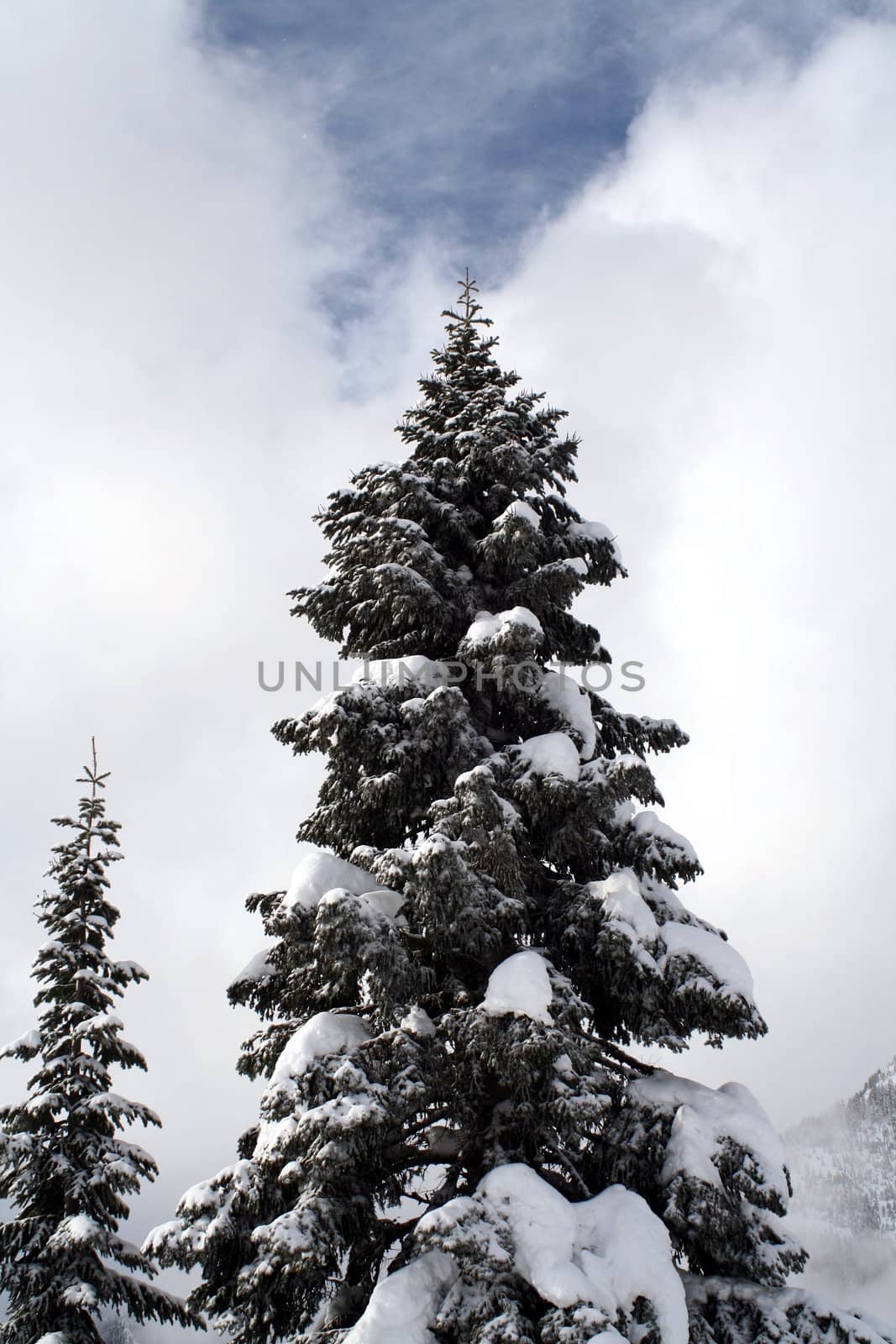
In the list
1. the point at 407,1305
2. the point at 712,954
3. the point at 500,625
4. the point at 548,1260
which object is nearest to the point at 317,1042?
the point at 407,1305

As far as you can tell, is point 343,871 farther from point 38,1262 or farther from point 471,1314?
point 38,1262

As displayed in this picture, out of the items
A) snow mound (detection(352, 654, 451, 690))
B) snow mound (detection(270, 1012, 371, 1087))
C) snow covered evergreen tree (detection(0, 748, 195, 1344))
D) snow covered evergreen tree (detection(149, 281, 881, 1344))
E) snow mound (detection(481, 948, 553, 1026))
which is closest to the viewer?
snow covered evergreen tree (detection(149, 281, 881, 1344))

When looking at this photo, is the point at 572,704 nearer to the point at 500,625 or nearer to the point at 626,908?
the point at 500,625

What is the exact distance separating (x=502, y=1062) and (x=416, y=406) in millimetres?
8833

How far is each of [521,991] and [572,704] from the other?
3.62 m

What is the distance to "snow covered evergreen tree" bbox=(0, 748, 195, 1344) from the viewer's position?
1284cm

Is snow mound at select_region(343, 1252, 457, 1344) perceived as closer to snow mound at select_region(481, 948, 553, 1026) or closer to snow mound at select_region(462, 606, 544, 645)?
snow mound at select_region(481, 948, 553, 1026)

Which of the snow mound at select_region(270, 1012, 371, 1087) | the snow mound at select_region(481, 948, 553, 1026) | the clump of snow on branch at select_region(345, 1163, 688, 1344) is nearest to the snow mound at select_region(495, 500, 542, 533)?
the snow mound at select_region(481, 948, 553, 1026)

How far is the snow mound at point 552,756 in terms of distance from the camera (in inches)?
338

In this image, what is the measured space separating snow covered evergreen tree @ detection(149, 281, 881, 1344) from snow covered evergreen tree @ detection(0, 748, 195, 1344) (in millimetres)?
6634

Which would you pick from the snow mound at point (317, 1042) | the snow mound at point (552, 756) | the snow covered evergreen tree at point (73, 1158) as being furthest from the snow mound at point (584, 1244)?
the snow covered evergreen tree at point (73, 1158)

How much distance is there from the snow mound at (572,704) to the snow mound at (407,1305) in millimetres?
4861

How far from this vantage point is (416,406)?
489 inches

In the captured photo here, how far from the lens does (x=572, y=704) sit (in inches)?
389
